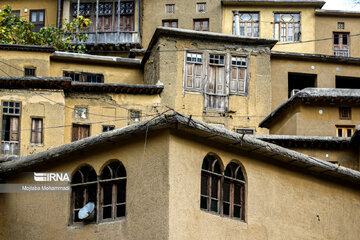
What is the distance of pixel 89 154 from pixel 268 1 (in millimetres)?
23913

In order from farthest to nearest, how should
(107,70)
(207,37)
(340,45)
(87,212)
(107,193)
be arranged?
(340,45) → (107,70) → (207,37) → (107,193) → (87,212)

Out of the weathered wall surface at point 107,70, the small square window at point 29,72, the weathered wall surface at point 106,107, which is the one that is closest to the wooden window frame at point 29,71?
the small square window at point 29,72

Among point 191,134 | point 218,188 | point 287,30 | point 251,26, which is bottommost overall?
point 218,188

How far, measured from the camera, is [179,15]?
43.1 m

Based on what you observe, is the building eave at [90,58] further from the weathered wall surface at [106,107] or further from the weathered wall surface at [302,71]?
the weathered wall surface at [302,71]

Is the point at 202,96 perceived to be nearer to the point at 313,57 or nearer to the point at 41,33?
the point at 313,57

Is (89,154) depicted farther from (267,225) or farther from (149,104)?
(149,104)

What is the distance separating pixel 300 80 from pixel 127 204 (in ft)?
66.6

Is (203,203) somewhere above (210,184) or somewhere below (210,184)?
below

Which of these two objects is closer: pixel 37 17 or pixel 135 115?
pixel 135 115

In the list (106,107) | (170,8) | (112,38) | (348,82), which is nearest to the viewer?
(106,107)

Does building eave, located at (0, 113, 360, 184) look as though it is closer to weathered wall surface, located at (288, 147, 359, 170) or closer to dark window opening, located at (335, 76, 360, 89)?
weathered wall surface, located at (288, 147, 359, 170)

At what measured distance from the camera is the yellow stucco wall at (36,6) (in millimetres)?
44719

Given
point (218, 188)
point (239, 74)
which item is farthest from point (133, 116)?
point (218, 188)
